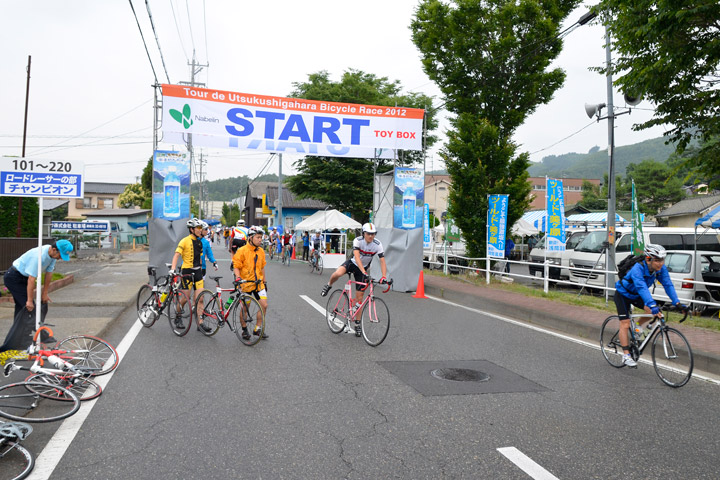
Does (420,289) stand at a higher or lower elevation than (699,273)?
lower

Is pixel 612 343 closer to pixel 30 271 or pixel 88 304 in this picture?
pixel 30 271

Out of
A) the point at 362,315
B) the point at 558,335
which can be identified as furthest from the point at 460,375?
the point at 558,335

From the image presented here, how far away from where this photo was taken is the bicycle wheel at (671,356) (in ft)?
19.5

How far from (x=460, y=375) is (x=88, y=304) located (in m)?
8.69

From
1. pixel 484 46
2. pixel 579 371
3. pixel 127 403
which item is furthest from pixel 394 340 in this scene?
pixel 484 46

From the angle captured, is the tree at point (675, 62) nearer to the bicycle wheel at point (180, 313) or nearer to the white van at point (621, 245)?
the white van at point (621, 245)

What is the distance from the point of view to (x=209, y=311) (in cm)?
814

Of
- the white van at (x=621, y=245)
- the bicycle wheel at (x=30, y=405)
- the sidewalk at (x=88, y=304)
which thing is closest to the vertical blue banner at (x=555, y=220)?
the white van at (x=621, y=245)

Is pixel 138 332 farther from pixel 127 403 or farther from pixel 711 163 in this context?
pixel 711 163

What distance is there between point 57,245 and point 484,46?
52.6ft

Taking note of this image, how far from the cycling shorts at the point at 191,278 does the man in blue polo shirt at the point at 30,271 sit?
2242 millimetres

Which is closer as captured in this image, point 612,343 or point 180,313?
point 612,343

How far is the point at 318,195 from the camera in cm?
3145

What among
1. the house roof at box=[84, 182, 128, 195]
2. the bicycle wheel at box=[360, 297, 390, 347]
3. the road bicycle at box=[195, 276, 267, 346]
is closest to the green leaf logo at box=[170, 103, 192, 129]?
the road bicycle at box=[195, 276, 267, 346]
